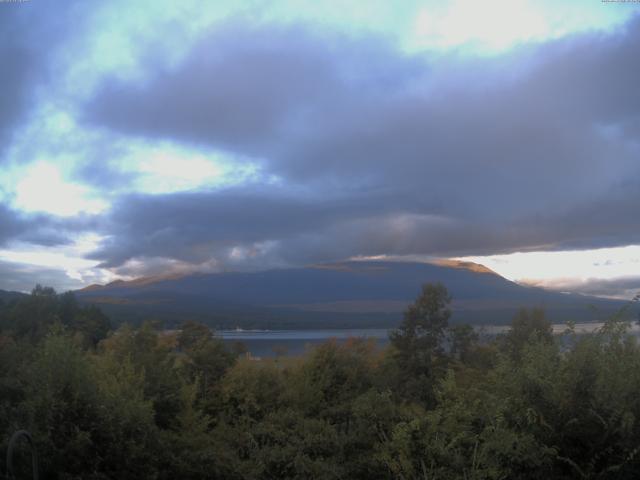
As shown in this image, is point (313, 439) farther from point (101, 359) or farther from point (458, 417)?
point (101, 359)

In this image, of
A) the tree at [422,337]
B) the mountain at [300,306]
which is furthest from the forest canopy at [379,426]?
the mountain at [300,306]

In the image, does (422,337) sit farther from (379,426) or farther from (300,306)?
(300,306)

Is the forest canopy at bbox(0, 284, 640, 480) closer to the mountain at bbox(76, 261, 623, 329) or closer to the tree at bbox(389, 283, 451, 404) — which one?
the tree at bbox(389, 283, 451, 404)

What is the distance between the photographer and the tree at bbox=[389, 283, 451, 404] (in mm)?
23875

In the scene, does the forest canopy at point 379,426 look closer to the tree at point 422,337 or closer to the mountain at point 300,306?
the tree at point 422,337

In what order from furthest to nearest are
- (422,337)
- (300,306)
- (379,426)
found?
(300,306), (422,337), (379,426)

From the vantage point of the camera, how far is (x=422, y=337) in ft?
84.7

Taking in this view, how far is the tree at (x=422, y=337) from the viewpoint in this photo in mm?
23875

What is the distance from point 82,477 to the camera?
302 inches

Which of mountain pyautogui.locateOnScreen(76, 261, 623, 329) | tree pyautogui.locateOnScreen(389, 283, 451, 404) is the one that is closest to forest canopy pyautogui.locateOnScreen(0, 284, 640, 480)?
tree pyautogui.locateOnScreen(389, 283, 451, 404)

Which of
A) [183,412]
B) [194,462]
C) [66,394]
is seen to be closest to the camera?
[66,394]

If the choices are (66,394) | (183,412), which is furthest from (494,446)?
(183,412)

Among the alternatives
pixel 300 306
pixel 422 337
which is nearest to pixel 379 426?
pixel 422 337

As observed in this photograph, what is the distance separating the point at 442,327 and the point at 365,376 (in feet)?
28.4
